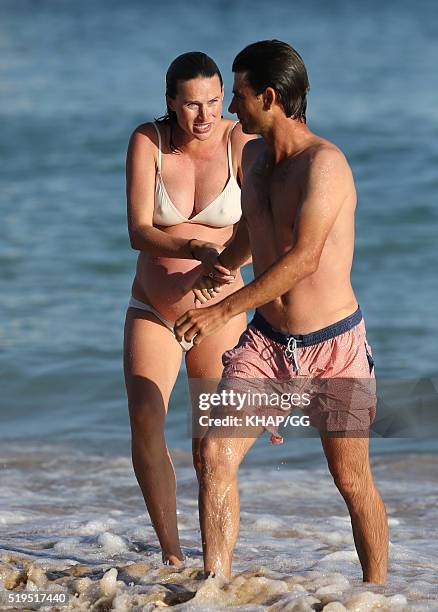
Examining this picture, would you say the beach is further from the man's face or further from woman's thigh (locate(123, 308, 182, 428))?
the man's face

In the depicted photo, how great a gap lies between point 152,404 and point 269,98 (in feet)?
4.49

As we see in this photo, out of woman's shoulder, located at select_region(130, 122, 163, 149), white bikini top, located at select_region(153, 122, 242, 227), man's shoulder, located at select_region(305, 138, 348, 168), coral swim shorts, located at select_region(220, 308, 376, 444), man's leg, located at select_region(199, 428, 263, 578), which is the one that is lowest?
man's leg, located at select_region(199, 428, 263, 578)

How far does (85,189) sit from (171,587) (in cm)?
1219

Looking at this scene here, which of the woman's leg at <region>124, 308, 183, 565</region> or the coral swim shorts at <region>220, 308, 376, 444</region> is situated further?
the woman's leg at <region>124, 308, 183, 565</region>

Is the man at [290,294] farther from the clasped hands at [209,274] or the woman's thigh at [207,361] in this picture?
the woman's thigh at [207,361]

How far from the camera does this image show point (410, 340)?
977cm

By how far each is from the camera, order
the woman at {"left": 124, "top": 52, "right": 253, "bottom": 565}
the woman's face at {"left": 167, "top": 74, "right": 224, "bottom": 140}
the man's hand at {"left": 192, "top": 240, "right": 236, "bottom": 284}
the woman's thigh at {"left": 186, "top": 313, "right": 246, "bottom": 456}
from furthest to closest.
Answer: the woman's thigh at {"left": 186, "top": 313, "right": 246, "bottom": 456}
the woman at {"left": 124, "top": 52, "right": 253, "bottom": 565}
the woman's face at {"left": 167, "top": 74, "right": 224, "bottom": 140}
the man's hand at {"left": 192, "top": 240, "right": 236, "bottom": 284}

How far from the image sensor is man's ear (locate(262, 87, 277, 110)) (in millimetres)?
3861

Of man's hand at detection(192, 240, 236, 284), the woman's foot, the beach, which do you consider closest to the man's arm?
man's hand at detection(192, 240, 236, 284)

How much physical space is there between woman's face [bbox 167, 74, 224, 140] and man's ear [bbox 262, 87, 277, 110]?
2.09ft

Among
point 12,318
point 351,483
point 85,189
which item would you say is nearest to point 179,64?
point 351,483

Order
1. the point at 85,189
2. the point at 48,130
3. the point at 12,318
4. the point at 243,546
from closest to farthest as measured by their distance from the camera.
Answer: the point at 243,546 → the point at 12,318 → the point at 85,189 → the point at 48,130

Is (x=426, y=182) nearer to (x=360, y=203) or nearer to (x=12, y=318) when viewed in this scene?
(x=360, y=203)

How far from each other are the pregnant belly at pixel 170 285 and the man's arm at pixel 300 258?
2.81ft
